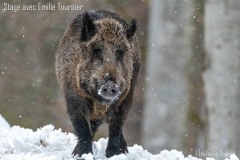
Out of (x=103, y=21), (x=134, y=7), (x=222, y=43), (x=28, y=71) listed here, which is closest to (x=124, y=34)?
(x=103, y=21)

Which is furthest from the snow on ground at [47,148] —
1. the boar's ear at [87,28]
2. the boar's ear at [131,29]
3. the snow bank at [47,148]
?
the boar's ear at [131,29]

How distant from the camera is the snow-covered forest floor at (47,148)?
30.1ft

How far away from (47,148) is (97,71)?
1188 mm

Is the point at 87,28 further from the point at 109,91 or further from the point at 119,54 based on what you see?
the point at 109,91

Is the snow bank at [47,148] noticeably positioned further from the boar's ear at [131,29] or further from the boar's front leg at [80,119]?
the boar's ear at [131,29]

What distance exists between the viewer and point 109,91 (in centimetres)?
879

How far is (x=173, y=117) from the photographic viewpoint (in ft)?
56.6

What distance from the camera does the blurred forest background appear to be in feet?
50.9

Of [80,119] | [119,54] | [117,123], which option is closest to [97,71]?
[119,54]

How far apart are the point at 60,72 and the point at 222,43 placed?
19.2ft

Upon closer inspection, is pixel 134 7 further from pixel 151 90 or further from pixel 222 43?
pixel 222 43

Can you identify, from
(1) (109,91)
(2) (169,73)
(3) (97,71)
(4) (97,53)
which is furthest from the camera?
(2) (169,73)

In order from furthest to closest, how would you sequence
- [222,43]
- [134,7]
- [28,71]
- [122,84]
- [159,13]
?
[28,71]
[134,7]
[159,13]
[222,43]
[122,84]

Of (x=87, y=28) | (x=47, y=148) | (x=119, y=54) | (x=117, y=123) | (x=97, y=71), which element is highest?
(x=87, y=28)
